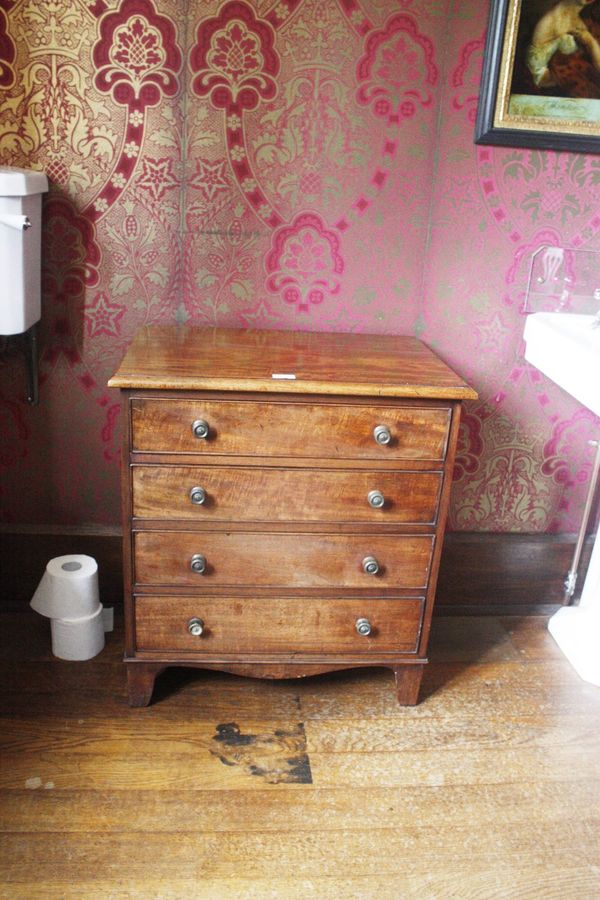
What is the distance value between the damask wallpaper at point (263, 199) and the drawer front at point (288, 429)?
1.80 ft

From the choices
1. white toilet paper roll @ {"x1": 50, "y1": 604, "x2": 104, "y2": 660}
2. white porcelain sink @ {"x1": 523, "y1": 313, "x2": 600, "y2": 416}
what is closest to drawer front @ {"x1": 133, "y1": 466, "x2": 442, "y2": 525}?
white porcelain sink @ {"x1": 523, "y1": 313, "x2": 600, "y2": 416}

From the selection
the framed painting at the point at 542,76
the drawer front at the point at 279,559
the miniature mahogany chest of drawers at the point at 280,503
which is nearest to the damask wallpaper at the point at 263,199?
the framed painting at the point at 542,76

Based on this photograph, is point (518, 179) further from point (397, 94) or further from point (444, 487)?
point (444, 487)

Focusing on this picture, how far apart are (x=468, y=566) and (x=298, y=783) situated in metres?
0.93

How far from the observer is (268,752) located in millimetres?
1805

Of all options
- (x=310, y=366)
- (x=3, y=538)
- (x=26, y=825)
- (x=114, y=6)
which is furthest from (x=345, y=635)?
(x=114, y=6)

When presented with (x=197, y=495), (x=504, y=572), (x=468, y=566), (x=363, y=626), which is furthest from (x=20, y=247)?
(x=504, y=572)

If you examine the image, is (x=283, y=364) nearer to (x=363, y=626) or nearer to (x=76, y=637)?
(x=363, y=626)

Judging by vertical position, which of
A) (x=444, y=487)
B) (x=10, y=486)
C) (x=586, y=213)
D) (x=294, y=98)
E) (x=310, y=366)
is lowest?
(x=10, y=486)

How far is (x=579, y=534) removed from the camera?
2.35 m

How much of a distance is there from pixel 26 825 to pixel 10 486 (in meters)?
0.98

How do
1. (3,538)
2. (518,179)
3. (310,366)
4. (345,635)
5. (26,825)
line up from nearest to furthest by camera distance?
1. (26,825)
2. (310,366)
3. (345,635)
4. (518,179)
5. (3,538)

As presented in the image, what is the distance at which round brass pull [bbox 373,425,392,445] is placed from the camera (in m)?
1.69

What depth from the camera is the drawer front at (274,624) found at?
1.83 m
